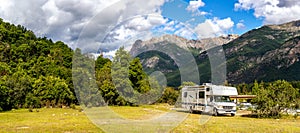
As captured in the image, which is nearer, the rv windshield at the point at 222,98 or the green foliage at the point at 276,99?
the green foliage at the point at 276,99

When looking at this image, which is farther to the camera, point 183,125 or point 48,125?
point 183,125

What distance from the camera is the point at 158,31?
17.4 m

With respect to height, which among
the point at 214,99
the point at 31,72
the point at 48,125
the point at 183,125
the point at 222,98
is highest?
the point at 31,72

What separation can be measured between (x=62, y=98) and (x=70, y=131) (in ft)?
111

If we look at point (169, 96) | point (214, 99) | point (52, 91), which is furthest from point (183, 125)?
point (169, 96)

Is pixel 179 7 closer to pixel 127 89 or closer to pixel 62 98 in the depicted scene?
pixel 127 89

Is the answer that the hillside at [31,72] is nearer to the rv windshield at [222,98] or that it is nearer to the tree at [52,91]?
the tree at [52,91]

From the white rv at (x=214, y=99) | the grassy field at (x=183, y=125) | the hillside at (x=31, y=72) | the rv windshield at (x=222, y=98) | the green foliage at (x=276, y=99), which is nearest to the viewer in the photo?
the grassy field at (x=183, y=125)

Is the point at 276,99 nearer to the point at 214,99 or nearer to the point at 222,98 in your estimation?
the point at 222,98

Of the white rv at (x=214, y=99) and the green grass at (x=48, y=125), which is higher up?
the white rv at (x=214, y=99)

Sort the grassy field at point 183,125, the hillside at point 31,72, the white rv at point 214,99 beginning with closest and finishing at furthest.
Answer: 1. the grassy field at point 183,125
2. the white rv at point 214,99
3. the hillside at point 31,72

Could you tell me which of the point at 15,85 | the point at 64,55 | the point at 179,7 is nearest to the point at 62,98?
the point at 15,85

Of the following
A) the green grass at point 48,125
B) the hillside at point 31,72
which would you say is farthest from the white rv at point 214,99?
the hillside at point 31,72

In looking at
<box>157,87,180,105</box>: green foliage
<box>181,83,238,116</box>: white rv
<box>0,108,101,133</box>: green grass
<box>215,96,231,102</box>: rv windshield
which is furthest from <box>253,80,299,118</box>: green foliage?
<box>157,87,180,105</box>: green foliage
